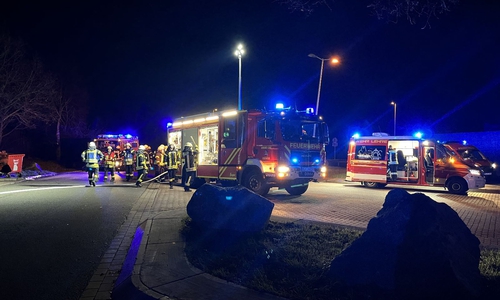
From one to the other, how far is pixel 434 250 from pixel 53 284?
4.63 metres

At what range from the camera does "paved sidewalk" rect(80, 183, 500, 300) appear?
4207 mm

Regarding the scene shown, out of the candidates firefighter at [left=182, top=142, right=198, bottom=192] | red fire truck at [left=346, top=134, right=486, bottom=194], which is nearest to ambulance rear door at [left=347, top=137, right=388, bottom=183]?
red fire truck at [left=346, top=134, right=486, bottom=194]

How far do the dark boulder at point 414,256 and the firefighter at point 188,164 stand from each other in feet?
36.6

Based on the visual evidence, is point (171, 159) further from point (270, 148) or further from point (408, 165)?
point (408, 165)

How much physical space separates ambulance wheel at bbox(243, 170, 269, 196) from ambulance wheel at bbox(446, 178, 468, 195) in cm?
763

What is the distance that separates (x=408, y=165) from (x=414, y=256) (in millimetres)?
12943

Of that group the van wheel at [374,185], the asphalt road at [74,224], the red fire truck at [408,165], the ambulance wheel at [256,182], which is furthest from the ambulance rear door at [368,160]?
the ambulance wheel at [256,182]

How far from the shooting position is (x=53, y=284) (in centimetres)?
477

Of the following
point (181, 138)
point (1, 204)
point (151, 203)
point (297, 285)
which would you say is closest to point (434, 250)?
point (297, 285)

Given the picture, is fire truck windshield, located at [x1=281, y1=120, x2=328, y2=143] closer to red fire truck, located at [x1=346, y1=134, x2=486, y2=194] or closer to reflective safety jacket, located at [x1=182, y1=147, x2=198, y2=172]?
red fire truck, located at [x1=346, y1=134, x2=486, y2=194]

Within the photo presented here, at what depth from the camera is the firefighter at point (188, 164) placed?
14844mm

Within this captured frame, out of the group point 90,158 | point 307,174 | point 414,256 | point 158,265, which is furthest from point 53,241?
point 90,158

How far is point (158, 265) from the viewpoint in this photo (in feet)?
16.9

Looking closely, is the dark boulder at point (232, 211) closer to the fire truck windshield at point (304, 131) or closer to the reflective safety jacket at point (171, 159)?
the fire truck windshield at point (304, 131)
